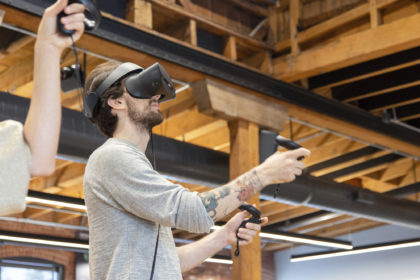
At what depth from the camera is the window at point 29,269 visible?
1124 centimetres

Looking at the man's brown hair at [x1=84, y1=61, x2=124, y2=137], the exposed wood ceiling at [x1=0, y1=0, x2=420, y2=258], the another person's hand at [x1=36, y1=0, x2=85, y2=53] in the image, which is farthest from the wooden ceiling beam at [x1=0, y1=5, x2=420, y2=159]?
the another person's hand at [x1=36, y1=0, x2=85, y2=53]

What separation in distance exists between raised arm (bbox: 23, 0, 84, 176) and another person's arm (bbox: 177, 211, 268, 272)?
1.04m

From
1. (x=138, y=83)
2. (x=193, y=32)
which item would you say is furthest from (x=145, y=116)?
(x=193, y=32)

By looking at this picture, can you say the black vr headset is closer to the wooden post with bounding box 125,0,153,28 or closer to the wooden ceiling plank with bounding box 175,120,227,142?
the wooden post with bounding box 125,0,153,28

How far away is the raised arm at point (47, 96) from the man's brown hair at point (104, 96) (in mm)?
768

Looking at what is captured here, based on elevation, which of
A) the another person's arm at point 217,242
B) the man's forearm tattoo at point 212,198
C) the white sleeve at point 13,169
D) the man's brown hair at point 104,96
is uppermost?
the man's brown hair at point 104,96

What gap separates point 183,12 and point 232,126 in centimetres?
107

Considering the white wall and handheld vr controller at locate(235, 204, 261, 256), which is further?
the white wall

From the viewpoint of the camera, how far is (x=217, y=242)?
2139mm

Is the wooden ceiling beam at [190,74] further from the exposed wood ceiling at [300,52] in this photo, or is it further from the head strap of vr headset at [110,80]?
the head strap of vr headset at [110,80]

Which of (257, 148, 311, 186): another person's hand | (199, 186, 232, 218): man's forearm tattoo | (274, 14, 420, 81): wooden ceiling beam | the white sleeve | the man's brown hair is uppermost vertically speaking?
(274, 14, 420, 81): wooden ceiling beam

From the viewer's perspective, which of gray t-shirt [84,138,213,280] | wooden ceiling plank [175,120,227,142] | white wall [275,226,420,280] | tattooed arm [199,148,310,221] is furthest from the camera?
white wall [275,226,420,280]

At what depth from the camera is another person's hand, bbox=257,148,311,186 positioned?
6.11 ft

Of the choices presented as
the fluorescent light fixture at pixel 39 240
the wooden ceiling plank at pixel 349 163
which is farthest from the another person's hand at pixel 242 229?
the fluorescent light fixture at pixel 39 240
